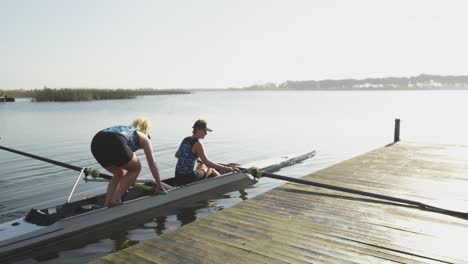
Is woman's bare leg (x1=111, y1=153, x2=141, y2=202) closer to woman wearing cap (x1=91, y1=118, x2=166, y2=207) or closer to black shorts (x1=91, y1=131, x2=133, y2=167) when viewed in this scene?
woman wearing cap (x1=91, y1=118, x2=166, y2=207)

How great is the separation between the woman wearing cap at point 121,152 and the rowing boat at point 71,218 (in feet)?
1.06

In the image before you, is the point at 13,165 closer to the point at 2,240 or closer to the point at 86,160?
the point at 86,160

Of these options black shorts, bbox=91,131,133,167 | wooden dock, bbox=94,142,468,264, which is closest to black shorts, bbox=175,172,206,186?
wooden dock, bbox=94,142,468,264

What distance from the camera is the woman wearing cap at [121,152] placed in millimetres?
6477

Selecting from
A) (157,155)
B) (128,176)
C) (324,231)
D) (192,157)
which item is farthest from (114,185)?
(157,155)

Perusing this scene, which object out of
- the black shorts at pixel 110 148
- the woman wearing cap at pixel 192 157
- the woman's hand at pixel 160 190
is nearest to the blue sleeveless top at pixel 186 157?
the woman wearing cap at pixel 192 157

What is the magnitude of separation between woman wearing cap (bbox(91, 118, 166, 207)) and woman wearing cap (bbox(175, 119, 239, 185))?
1.53 meters

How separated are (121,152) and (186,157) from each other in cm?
266

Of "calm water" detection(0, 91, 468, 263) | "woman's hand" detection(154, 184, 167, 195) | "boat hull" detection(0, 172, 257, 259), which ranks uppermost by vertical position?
"woman's hand" detection(154, 184, 167, 195)

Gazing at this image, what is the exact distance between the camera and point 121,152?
6.51 meters

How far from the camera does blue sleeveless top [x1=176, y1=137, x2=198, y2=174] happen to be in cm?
885

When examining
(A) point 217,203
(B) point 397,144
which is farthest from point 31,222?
(B) point 397,144

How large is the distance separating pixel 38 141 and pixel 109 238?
1612 cm

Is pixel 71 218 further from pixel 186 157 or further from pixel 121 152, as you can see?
pixel 186 157
